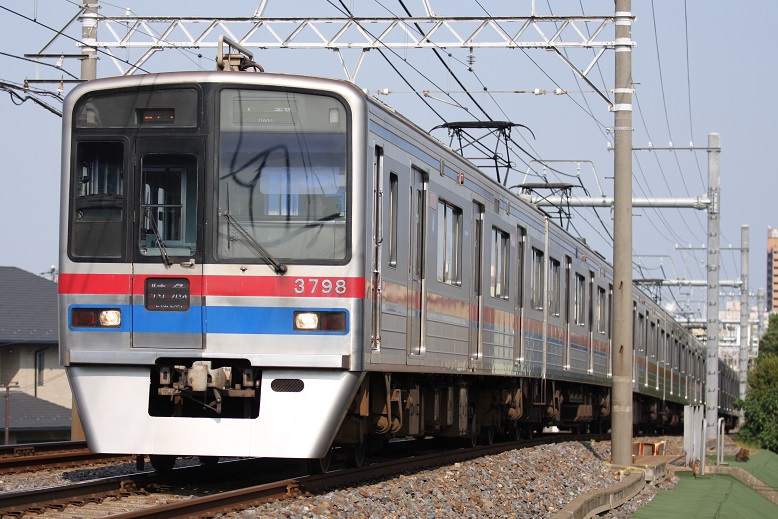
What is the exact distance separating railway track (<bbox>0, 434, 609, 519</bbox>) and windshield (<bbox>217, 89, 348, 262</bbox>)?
175 centimetres

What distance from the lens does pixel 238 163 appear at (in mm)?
9133

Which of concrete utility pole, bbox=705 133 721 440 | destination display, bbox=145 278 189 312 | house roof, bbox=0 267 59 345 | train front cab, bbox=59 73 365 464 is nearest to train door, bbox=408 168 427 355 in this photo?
train front cab, bbox=59 73 365 464

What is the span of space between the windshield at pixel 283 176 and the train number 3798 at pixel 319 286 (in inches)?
6.4

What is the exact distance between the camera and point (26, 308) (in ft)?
132

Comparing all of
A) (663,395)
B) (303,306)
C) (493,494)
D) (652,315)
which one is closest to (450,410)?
(493,494)

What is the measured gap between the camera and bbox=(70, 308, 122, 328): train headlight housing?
905 cm

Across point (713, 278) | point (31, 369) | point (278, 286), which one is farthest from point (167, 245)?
point (31, 369)

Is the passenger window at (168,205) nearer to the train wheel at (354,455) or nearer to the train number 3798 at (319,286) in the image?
the train number 3798 at (319,286)

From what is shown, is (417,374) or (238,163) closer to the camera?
(238,163)

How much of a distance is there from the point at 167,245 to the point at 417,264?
2.68 metres

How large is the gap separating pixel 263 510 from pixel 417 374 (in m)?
3.74

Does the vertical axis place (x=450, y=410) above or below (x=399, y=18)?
below

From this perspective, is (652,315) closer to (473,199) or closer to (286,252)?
(473,199)


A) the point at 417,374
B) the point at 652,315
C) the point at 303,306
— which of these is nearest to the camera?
the point at 303,306
